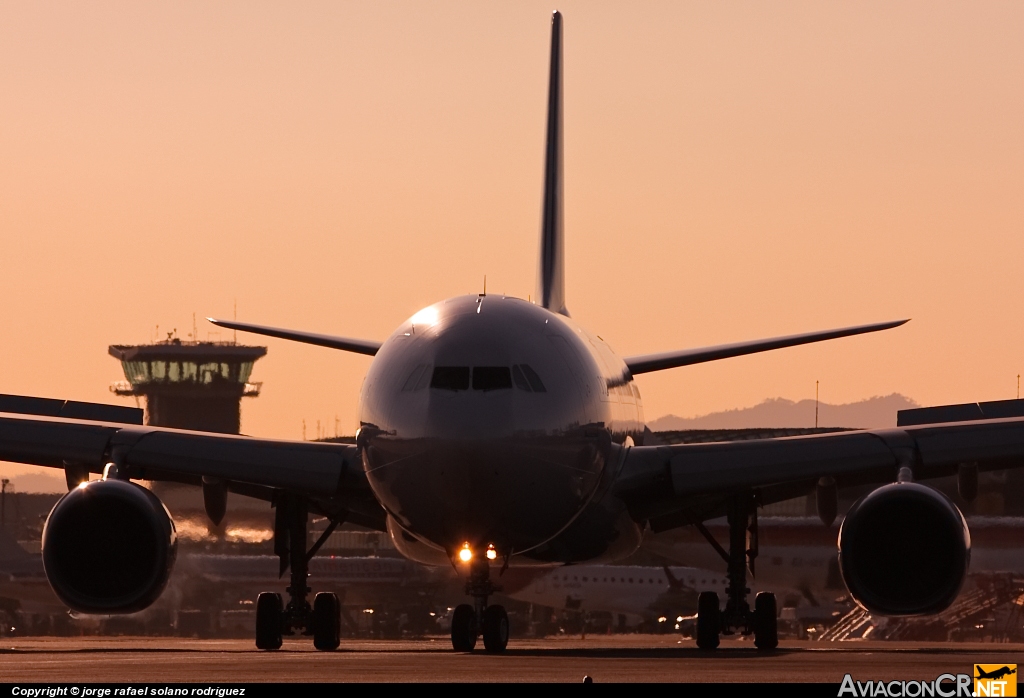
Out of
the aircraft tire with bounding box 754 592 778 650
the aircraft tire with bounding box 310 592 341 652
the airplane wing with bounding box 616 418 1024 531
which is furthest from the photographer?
the aircraft tire with bounding box 754 592 778 650

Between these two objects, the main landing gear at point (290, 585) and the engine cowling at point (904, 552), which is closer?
the engine cowling at point (904, 552)

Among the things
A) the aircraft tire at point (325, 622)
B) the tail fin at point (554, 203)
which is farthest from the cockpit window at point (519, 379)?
the tail fin at point (554, 203)

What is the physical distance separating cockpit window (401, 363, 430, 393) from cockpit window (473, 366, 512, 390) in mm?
540

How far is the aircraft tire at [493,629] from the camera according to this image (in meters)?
22.8

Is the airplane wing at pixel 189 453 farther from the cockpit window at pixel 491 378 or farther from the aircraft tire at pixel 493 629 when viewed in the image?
the cockpit window at pixel 491 378

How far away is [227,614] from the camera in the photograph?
215 feet

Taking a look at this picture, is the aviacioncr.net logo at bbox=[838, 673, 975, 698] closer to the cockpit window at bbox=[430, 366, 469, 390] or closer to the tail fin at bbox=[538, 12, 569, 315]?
the cockpit window at bbox=[430, 366, 469, 390]

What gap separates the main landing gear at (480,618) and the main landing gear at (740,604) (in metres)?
4.75

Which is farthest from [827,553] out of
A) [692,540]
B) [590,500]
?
[590,500]

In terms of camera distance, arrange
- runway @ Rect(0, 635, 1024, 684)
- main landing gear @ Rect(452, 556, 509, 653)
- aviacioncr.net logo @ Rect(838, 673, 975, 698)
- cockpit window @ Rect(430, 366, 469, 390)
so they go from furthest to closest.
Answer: main landing gear @ Rect(452, 556, 509, 653) → cockpit window @ Rect(430, 366, 469, 390) → runway @ Rect(0, 635, 1024, 684) → aviacioncr.net logo @ Rect(838, 673, 975, 698)

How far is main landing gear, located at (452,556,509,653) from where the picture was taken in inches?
885

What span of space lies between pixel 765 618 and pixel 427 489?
322 inches

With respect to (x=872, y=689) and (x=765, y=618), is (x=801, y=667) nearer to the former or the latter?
(x=872, y=689)

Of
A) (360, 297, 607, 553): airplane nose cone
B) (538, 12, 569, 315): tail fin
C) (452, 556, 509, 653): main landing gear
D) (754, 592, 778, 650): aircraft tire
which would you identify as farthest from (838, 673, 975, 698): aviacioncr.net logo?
(538, 12, 569, 315): tail fin
